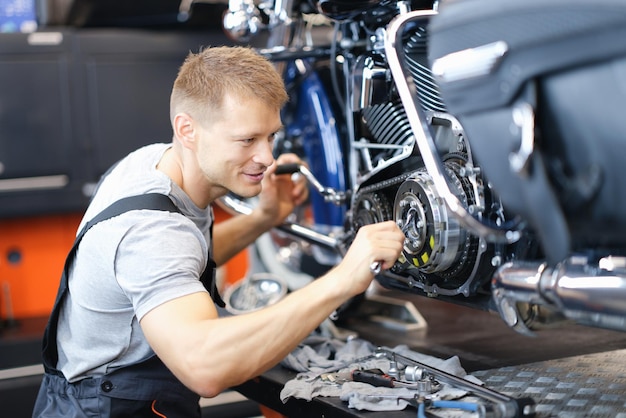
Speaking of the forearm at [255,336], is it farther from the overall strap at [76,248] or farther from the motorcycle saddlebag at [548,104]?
the motorcycle saddlebag at [548,104]

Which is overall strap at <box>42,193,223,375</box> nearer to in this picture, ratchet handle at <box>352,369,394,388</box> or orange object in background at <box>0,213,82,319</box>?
ratchet handle at <box>352,369,394,388</box>

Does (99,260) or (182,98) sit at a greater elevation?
(182,98)

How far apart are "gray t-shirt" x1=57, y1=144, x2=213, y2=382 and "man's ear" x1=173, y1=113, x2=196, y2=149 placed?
10cm

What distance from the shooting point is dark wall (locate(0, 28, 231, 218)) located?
139 inches

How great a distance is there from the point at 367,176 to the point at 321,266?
2.50ft

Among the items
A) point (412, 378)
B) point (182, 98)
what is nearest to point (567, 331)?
point (412, 378)

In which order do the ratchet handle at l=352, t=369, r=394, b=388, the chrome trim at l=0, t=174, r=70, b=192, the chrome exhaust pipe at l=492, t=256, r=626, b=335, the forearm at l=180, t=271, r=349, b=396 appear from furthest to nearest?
the chrome trim at l=0, t=174, r=70, b=192 < the ratchet handle at l=352, t=369, r=394, b=388 < the forearm at l=180, t=271, r=349, b=396 < the chrome exhaust pipe at l=492, t=256, r=626, b=335

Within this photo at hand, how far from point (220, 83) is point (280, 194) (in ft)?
2.12

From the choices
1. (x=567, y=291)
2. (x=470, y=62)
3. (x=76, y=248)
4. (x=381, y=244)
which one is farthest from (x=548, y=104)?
(x=76, y=248)

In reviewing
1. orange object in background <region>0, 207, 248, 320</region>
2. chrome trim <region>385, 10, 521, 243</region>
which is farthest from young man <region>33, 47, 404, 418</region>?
orange object in background <region>0, 207, 248, 320</region>

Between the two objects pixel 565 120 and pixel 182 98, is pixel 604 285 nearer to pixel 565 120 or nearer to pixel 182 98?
pixel 565 120

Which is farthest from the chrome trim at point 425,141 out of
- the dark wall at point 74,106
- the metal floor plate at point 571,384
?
the dark wall at point 74,106

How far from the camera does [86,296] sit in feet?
5.95

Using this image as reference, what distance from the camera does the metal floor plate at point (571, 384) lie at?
164 cm
